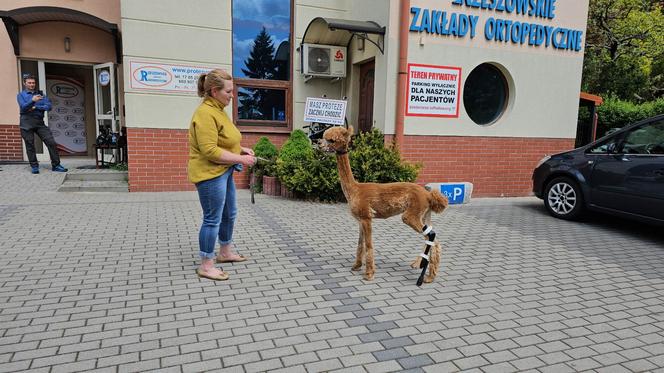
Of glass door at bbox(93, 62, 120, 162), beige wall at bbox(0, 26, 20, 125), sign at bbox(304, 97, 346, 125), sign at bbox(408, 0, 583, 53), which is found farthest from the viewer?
beige wall at bbox(0, 26, 20, 125)

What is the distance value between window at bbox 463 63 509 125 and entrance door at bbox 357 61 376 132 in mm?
1912

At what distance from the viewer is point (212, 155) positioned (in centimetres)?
380

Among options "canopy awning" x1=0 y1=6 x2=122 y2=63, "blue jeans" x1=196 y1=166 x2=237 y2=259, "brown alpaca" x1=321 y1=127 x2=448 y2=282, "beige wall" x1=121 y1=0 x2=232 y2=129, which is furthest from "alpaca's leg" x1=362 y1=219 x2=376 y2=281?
"canopy awning" x1=0 y1=6 x2=122 y2=63

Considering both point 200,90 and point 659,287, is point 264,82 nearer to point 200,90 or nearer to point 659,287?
point 200,90

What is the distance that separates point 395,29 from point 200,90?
522cm

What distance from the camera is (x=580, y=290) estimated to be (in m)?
4.24

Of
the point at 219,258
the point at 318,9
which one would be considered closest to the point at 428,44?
the point at 318,9

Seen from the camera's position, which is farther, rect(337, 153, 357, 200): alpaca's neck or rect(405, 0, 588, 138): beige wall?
rect(405, 0, 588, 138): beige wall

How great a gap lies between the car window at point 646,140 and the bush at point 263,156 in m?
5.78

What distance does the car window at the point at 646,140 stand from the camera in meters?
6.18

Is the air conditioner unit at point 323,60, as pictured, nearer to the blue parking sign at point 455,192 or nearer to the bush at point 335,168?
the bush at point 335,168

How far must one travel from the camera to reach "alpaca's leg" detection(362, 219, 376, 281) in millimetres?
4254

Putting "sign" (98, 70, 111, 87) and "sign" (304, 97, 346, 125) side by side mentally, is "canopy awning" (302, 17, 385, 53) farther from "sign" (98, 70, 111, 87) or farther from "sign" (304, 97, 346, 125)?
"sign" (98, 70, 111, 87)

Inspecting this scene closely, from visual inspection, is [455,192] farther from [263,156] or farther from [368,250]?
[368,250]
